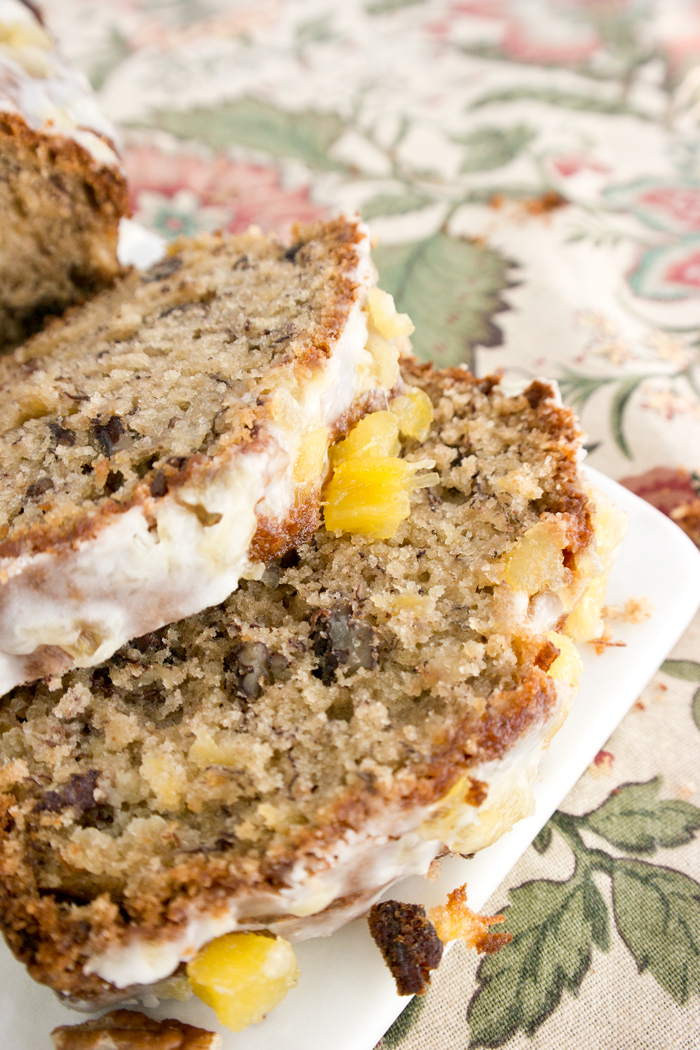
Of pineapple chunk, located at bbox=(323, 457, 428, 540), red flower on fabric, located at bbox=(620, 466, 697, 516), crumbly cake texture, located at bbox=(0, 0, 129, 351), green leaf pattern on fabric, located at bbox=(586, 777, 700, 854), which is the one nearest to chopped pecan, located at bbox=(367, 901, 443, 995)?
green leaf pattern on fabric, located at bbox=(586, 777, 700, 854)

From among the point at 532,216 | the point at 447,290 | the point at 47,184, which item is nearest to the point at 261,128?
the point at 532,216

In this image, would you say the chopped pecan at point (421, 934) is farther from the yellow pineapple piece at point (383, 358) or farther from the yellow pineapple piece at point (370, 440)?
the yellow pineapple piece at point (383, 358)

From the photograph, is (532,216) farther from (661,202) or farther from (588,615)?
(588,615)

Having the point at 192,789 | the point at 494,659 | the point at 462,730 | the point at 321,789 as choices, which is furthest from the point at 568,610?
the point at 192,789

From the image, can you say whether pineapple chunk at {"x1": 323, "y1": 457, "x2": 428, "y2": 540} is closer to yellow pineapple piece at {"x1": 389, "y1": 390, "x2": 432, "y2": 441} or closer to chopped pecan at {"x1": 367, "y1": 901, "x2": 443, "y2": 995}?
yellow pineapple piece at {"x1": 389, "y1": 390, "x2": 432, "y2": 441}

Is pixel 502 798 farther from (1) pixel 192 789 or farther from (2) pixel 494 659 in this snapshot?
(1) pixel 192 789

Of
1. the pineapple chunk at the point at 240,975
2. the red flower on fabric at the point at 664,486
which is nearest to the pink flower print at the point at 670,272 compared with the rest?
the red flower on fabric at the point at 664,486
